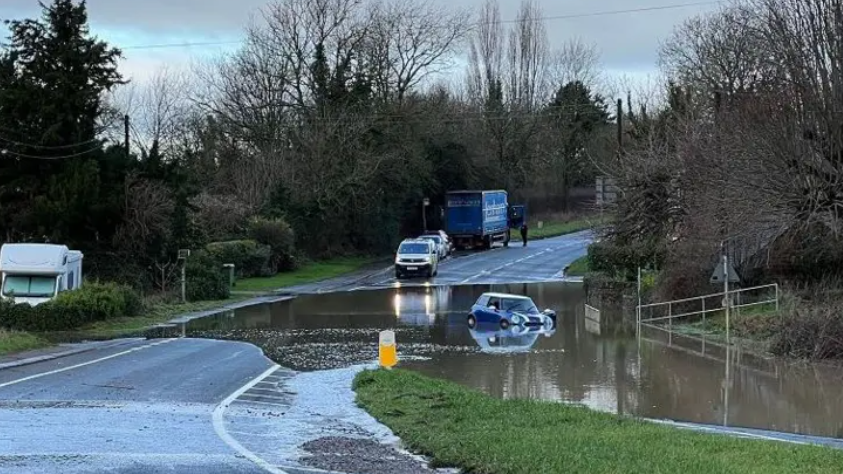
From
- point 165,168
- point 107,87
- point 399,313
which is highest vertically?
point 107,87

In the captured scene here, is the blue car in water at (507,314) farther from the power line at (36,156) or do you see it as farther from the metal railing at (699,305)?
the power line at (36,156)

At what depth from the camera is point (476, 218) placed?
2908 inches

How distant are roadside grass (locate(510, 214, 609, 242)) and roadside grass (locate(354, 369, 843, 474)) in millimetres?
71636

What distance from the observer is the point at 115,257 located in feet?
133

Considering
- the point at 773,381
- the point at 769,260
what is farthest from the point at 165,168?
the point at 773,381

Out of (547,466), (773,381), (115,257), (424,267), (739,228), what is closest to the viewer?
(547,466)

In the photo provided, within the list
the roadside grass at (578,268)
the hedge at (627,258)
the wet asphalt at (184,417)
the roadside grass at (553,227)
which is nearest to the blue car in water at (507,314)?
the hedge at (627,258)

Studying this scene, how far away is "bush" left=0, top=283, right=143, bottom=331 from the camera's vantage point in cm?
3061

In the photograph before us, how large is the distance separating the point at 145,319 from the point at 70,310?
3.89 metres

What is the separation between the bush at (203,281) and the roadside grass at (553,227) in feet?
151

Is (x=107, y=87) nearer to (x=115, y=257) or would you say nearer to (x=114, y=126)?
(x=115, y=257)

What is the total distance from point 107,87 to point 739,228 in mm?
27343

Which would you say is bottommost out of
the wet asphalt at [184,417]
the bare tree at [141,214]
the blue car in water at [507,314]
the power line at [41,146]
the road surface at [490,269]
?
the road surface at [490,269]

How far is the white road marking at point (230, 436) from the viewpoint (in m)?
10.1
